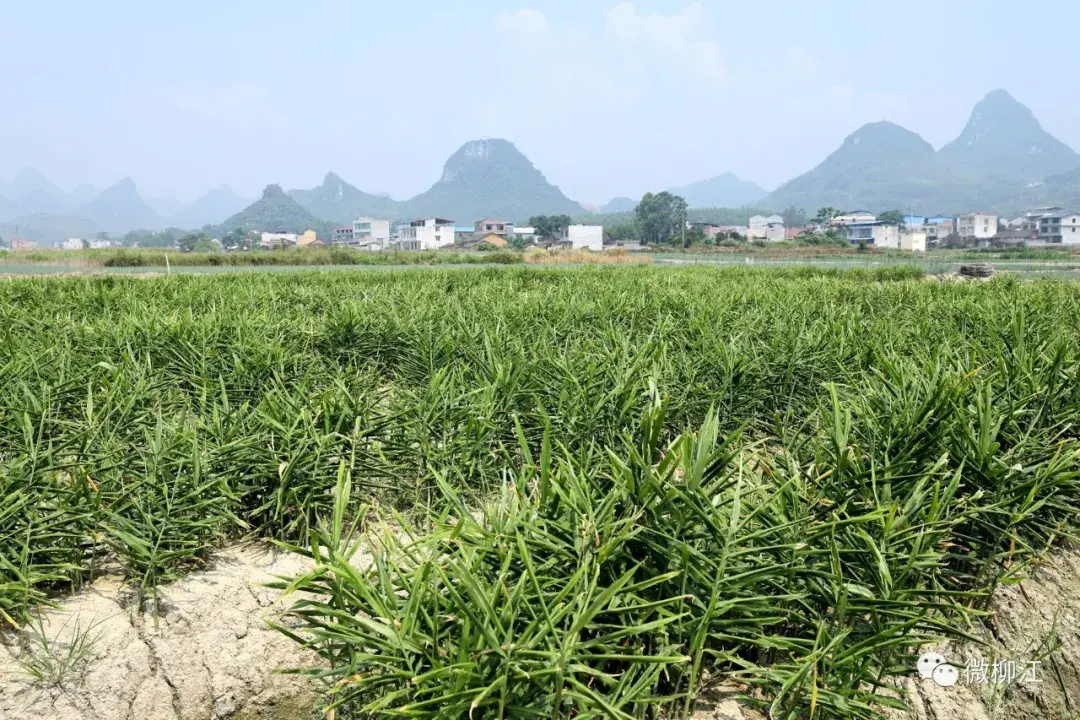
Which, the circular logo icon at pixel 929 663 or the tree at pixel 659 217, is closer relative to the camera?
the circular logo icon at pixel 929 663

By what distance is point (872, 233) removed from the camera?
370ft

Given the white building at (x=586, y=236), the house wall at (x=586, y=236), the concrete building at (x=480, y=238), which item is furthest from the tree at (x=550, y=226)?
the house wall at (x=586, y=236)

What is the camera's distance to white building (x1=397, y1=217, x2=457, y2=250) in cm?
10725

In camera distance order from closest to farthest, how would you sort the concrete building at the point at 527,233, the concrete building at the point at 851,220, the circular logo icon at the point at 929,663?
the circular logo icon at the point at 929,663 → the concrete building at the point at 527,233 → the concrete building at the point at 851,220

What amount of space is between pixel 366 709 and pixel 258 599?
4.56 feet

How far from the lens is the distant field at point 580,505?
188 centimetres

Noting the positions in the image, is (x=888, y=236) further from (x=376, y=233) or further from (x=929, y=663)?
(x=929, y=663)

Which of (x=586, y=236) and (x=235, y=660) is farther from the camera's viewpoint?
(x=586, y=236)

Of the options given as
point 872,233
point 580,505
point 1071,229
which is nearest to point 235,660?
point 580,505

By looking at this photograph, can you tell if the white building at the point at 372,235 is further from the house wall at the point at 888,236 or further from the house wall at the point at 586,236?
the house wall at the point at 888,236

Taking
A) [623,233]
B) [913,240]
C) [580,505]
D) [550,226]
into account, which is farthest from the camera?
[623,233]

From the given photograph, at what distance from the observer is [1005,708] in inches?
95.5

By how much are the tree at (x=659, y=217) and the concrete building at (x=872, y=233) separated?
27.9m

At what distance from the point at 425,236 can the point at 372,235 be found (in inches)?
1177
